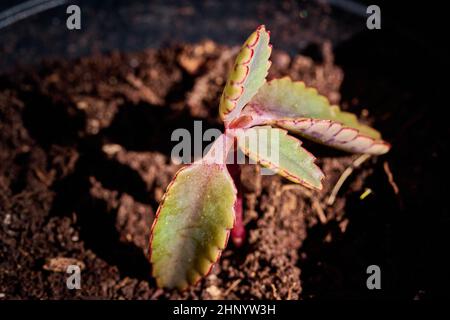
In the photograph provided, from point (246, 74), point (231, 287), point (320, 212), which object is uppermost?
point (246, 74)

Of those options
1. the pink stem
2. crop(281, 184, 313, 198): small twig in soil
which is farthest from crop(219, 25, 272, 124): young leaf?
crop(281, 184, 313, 198): small twig in soil

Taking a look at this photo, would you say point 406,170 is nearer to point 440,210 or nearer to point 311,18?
point 440,210

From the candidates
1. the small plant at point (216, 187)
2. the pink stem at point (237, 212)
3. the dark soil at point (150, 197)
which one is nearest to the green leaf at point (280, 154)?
the small plant at point (216, 187)

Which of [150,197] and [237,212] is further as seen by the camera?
[150,197]

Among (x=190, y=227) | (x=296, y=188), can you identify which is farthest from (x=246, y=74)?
(x=296, y=188)

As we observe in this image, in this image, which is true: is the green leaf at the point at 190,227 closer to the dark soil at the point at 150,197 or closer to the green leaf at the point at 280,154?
the green leaf at the point at 280,154

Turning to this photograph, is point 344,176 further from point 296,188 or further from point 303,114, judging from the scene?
point 303,114
